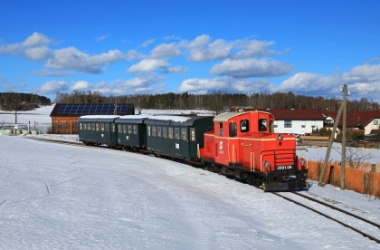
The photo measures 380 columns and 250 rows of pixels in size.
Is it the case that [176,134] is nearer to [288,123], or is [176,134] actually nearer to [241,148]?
[241,148]

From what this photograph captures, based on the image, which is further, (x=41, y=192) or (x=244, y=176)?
(x=244, y=176)

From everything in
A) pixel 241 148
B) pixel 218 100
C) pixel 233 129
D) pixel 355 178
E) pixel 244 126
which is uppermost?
pixel 218 100

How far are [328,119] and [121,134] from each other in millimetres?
58300

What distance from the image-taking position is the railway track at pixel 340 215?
11305mm

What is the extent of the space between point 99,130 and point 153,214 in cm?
2937

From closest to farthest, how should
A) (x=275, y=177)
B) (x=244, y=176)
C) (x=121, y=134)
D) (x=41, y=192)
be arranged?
(x=41, y=192) < (x=275, y=177) < (x=244, y=176) < (x=121, y=134)

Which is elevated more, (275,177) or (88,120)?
(88,120)

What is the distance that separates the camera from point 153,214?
40.8 ft

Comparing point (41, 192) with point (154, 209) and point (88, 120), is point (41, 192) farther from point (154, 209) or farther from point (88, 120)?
point (88, 120)

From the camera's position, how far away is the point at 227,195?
646 inches

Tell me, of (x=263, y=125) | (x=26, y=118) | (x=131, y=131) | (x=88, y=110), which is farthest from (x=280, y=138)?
(x=26, y=118)

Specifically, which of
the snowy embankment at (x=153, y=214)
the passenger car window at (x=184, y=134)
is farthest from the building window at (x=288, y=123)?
the snowy embankment at (x=153, y=214)

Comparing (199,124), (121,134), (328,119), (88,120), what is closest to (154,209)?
(199,124)

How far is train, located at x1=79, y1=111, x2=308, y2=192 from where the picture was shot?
662 inches
